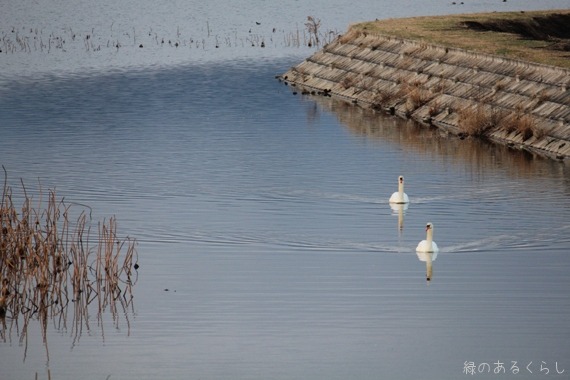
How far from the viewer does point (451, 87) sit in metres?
61.5

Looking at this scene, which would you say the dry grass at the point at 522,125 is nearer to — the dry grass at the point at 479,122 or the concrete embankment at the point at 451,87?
the concrete embankment at the point at 451,87

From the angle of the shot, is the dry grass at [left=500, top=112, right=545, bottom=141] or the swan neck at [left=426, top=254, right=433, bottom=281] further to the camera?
the dry grass at [left=500, top=112, right=545, bottom=141]

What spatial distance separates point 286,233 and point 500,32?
130ft

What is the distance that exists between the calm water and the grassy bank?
21.0ft

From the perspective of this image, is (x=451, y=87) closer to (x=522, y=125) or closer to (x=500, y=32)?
(x=522, y=125)

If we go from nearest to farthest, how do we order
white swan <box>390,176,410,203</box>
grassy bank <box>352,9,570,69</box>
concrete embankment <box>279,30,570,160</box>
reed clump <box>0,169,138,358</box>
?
1. reed clump <box>0,169,138,358</box>
2. white swan <box>390,176,410,203</box>
3. concrete embankment <box>279,30,570,160</box>
4. grassy bank <box>352,9,570,69</box>

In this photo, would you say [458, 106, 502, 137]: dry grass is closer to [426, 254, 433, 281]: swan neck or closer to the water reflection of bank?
the water reflection of bank

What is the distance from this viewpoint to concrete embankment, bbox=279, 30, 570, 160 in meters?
53.9

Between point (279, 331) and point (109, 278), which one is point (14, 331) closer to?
point (109, 278)

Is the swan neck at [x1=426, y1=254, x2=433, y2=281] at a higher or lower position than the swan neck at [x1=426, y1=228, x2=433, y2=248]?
lower

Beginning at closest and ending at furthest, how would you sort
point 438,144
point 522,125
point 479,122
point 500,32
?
point 522,125, point 438,144, point 479,122, point 500,32

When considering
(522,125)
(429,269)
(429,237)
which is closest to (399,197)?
(429,237)

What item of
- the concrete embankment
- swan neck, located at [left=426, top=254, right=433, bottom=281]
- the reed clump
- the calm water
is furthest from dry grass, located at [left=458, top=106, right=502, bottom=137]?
the reed clump

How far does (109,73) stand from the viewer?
268 feet
